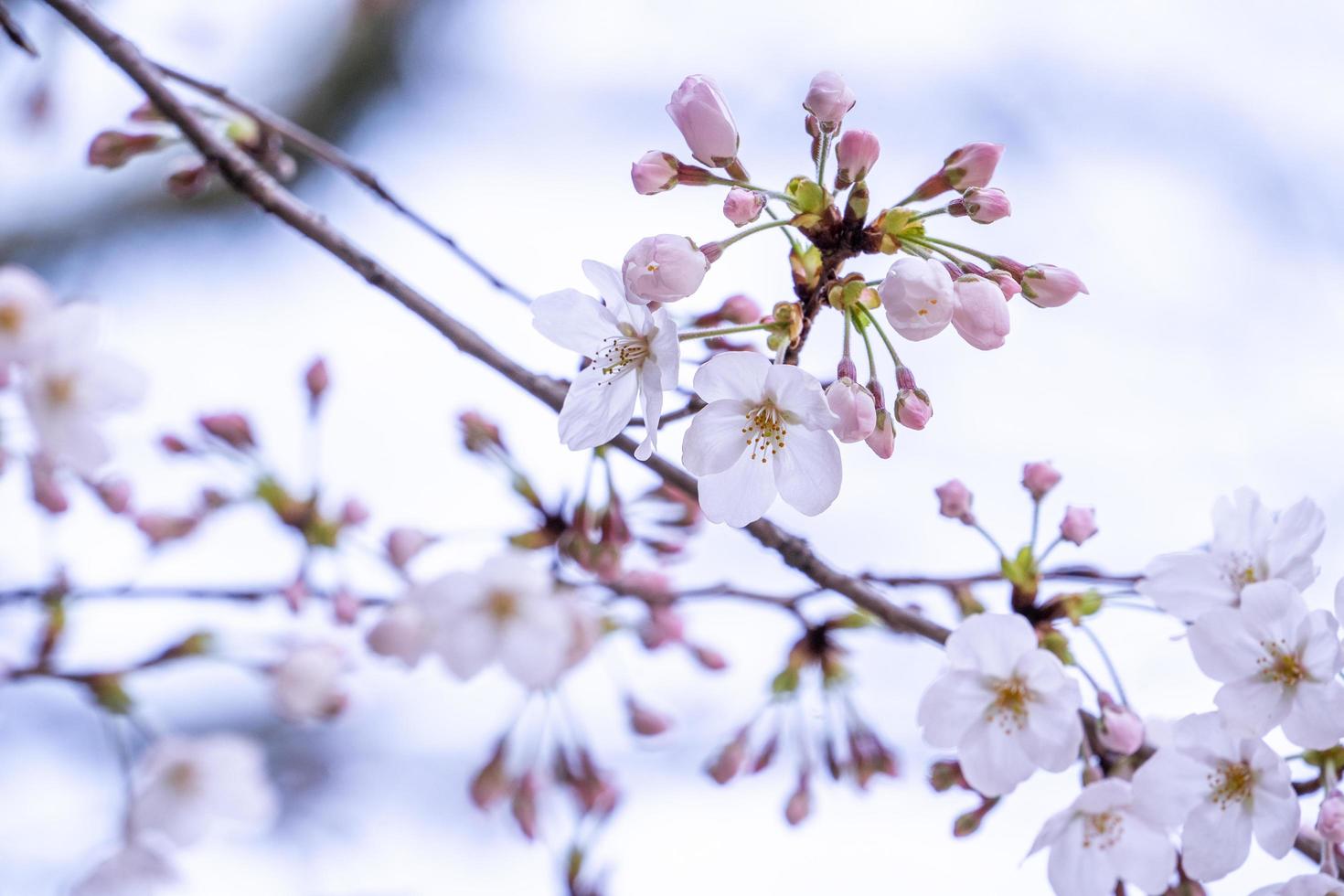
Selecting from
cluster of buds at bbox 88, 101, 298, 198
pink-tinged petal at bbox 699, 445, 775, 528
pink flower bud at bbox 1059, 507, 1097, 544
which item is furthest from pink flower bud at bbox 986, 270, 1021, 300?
cluster of buds at bbox 88, 101, 298, 198

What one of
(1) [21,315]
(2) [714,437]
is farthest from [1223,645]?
(1) [21,315]

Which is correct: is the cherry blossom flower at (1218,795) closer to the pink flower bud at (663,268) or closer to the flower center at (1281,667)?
A: the flower center at (1281,667)

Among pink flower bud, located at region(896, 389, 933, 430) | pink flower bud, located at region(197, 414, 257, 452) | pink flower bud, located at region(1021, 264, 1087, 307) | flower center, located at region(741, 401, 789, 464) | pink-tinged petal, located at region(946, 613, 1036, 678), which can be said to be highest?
pink flower bud, located at region(1021, 264, 1087, 307)

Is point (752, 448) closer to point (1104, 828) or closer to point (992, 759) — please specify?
point (992, 759)

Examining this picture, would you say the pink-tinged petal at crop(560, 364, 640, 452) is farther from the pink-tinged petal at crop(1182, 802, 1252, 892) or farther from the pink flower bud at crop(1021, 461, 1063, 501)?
the pink-tinged petal at crop(1182, 802, 1252, 892)

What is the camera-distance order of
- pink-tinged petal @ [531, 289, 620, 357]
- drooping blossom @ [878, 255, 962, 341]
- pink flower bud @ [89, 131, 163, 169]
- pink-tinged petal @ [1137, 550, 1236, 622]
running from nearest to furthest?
drooping blossom @ [878, 255, 962, 341]
pink-tinged petal @ [531, 289, 620, 357]
pink-tinged petal @ [1137, 550, 1236, 622]
pink flower bud @ [89, 131, 163, 169]

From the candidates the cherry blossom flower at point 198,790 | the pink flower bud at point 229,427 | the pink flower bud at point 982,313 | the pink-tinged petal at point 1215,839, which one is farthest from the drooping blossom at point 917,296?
the cherry blossom flower at point 198,790

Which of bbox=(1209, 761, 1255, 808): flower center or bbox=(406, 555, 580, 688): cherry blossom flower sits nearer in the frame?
bbox=(1209, 761, 1255, 808): flower center
